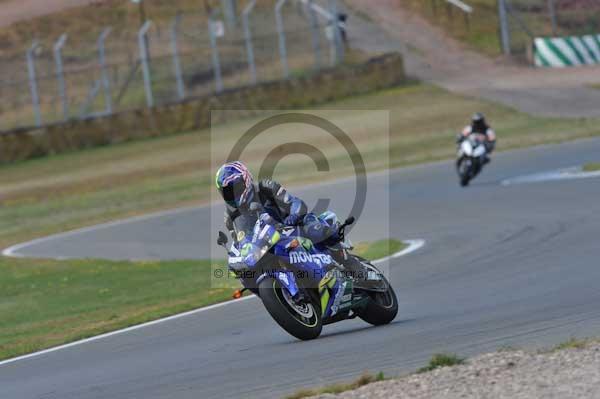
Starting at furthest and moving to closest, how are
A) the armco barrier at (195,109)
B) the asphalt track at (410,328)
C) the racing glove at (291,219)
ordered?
the armco barrier at (195,109) → the racing glove at (291,219) → the asphalt track at (410,328)

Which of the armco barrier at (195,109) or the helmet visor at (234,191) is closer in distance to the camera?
the helmet visor at (234,191)

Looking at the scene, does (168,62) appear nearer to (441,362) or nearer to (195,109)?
(195,109)

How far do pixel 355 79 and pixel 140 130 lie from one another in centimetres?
Result: 758

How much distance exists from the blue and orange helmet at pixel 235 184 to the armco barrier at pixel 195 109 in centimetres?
2733

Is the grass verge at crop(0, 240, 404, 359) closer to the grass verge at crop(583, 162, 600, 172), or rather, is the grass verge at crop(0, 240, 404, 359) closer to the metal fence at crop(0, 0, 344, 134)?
the grass verge at crop(583, 162, 600, 172)

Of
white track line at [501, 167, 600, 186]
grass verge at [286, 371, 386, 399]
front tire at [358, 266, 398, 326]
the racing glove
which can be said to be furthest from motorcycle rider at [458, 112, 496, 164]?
grass verge at [286, 371, 386, 399]

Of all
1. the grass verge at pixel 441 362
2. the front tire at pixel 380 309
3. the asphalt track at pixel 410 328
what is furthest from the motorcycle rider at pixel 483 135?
the grass verge at pixel 441 362

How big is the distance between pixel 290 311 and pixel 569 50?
1352 inches

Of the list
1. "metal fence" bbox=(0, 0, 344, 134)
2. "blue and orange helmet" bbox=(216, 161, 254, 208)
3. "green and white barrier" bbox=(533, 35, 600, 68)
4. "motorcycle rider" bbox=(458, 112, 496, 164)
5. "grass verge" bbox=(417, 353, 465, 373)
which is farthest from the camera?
"green and white barrier" bbox=(533, 35, 600, 68)

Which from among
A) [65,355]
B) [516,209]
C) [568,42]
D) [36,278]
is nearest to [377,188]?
[516,209]

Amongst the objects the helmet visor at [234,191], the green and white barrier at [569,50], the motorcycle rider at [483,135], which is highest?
the helmet visor at [234,191]

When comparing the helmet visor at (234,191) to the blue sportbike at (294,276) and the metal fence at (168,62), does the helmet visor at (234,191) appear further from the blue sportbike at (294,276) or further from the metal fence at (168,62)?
the metal fence at (168,62)

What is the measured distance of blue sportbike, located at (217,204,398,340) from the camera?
8938mm

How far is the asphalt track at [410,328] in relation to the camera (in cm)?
817
